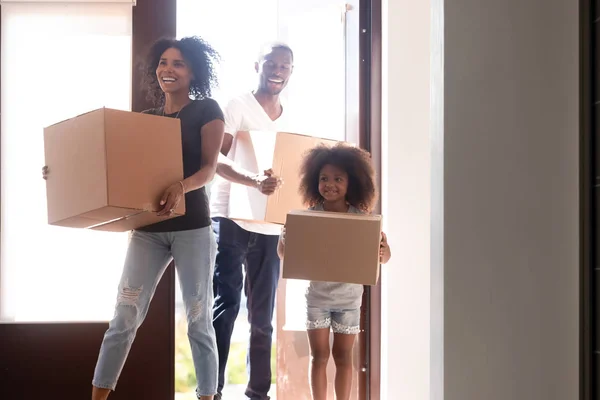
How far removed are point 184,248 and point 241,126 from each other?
25.3 inches

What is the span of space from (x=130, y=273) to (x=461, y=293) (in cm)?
115

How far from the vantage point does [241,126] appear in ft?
9.19

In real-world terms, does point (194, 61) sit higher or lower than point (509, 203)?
higher

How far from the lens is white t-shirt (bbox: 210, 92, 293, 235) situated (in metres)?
2.74

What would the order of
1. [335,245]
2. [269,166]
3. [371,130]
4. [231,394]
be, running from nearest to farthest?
1. [335,245]
2. [269,166]
3. [371,130]
4. [231,394]

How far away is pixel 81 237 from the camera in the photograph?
2.95 meters

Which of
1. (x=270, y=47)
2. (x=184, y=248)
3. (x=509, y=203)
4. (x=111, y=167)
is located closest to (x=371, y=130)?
(x=270, y=47)

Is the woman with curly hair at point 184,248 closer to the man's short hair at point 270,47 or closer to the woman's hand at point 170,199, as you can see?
the woman's hand at point 170,199

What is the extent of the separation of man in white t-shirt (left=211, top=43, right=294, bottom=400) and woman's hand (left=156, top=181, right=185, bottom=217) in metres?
0.41

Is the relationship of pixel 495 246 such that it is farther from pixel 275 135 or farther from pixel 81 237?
pixel 81 237

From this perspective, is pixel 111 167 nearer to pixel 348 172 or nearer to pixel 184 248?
pixel 184 248

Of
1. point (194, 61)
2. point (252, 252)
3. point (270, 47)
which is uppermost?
point (270, 47)
